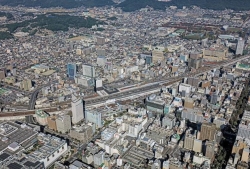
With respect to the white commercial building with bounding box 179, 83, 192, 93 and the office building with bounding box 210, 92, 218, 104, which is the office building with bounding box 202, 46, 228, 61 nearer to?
the white commercial building with bounding box 179, 83, 192, 93

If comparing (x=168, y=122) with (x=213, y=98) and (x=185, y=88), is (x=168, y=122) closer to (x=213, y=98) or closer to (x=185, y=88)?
(x=213, y=98)

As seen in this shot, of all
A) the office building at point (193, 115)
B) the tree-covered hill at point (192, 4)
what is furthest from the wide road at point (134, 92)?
the tree-covered hill at point (192, 4)

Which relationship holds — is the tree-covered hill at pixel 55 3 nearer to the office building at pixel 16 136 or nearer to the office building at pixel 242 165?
the office building at pixel 16 136

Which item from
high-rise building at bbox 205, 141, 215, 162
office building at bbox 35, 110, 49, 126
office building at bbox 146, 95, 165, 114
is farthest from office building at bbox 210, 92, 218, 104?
office building at bbox 35, 110, 49, 126

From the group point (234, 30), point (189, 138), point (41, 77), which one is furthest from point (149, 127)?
point (234, 30)

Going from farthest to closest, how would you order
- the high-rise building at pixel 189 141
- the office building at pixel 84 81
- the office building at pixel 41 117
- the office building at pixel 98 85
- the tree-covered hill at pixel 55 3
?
the tree-covered hill at pixel 55 3 → the office building at pixel 84 81 → the office building at pixel 98 85 → the office building at pixel 41 117 → the high-rise building at pixel 189 141
